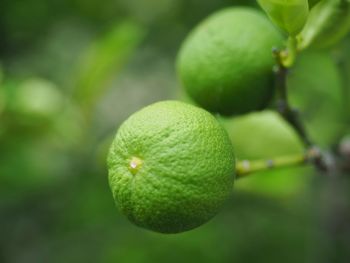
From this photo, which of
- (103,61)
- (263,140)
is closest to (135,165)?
(263,140)

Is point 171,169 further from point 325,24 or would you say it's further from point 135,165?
point 325,24

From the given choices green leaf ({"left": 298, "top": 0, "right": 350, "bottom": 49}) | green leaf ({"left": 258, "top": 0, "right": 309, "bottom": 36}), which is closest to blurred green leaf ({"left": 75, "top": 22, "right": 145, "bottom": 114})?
green leaf ({"left": 298, "top": 0, "right": 350, "bottom": 49})

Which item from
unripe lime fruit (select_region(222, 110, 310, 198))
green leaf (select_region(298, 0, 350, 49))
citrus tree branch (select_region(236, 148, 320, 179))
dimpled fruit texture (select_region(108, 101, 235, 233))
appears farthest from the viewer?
unripe lime fruit (select_region(222, 110, 310, 198))

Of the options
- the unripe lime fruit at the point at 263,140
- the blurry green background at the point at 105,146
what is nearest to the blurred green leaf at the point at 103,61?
the blurry green background at the point at 105,146

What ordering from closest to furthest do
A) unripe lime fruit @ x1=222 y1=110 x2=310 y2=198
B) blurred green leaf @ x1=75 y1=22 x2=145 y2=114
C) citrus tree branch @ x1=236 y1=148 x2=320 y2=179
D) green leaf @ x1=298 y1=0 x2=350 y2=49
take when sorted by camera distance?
1. green leaf @ x1=298 y1=0 x2=350 y2=49
2. citrus tree branch @ x1=236 y1=148 x2=320 y2=179
3. unripe lime fruit @ x1=222 y1=110 x2=310 y2=198
4. blurred green leaf @ x1=75 y1=22 x2=145 y2=114

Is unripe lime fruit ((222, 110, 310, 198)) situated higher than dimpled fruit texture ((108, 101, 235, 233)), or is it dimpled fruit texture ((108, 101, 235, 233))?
dimpled fruit texture ((108, 101, 235, 233))

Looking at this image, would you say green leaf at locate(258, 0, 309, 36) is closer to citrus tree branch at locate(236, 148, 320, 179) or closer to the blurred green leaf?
citrus tree branch at locate(236, 148, 320, 179)

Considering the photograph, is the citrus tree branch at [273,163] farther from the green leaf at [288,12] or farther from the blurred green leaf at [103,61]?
the blurred green leaf at [103,61]
